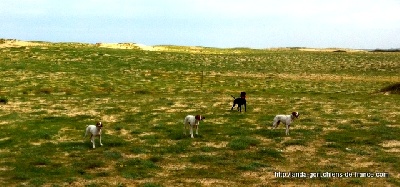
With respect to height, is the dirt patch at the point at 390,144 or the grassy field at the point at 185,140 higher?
the dirt patch at the point at 390,144

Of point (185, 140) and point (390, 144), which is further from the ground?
point (390, 144)

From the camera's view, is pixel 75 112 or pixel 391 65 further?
pixel 391 65

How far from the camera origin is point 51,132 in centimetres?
2228

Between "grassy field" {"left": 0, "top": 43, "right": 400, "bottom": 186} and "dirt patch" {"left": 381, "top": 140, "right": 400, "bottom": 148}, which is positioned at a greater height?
"dirt patch" {"left": 381, "top": 140, "right": 400, "bottom": 148}

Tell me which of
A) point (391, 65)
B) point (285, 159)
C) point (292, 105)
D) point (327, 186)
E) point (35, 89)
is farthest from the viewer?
point (391, 65)

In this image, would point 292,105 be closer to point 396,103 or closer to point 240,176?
point 396,103

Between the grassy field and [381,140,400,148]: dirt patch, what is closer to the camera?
the grassy field

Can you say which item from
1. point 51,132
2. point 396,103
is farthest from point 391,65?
point 51,132

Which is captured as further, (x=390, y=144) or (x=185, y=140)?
(x=185, y=140)

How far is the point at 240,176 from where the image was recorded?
1494 cm

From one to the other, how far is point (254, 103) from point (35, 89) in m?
24.2

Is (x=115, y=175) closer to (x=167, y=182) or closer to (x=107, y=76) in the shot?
(x=167, y=182)

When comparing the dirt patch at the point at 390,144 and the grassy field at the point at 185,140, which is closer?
the grassy field at the point at 185,140

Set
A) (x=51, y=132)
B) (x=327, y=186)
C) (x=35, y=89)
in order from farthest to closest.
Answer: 1. (x=35, y=89)
2. (x=51, y=132)
3. (x=327, y=186)
